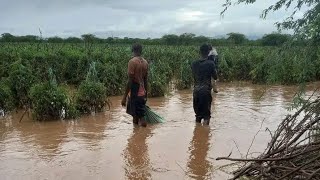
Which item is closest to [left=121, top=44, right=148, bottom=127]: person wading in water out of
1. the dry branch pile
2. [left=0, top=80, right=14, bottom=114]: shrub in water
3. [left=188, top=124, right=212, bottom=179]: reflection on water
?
[left=188, top=124, right=212, bottom=179]: reflection on water

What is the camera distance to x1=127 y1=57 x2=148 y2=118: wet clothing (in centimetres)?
891

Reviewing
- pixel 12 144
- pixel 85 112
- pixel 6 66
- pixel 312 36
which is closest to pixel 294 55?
pixel 312 36

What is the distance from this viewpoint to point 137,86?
9.06 meters

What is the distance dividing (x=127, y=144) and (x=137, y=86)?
1.69 m

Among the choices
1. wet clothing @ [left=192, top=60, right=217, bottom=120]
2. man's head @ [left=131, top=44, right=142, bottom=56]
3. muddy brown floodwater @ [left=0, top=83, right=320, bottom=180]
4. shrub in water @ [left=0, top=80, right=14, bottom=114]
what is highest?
man's head @ [left=131, top=44, right=142, bottom=56]

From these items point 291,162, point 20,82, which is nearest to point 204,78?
point 291,162

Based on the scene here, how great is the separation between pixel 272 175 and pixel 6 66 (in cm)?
1121

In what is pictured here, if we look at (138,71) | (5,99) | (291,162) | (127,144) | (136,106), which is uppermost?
(138,71)

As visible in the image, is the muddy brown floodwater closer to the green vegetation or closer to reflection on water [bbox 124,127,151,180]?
reflection on water [bbox 124,127,151,180]

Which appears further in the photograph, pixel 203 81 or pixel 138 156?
pixel 203 81

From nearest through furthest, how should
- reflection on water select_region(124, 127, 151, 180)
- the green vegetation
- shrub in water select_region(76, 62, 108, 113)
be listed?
reflection on water select_region(124, 127, 151, 180) → the green vegetation → shrub in water select_region(76, 62, 108, 113)

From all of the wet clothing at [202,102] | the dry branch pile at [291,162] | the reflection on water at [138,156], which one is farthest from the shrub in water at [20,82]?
the dry branch pile at [291,162]

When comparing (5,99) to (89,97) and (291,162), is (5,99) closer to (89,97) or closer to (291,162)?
(89,97)

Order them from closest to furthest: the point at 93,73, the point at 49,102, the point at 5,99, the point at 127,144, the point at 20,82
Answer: the point at 127,144 → the point at 49,102 → the point at 5,99 → the point at 20,82 → the point at 93,73
